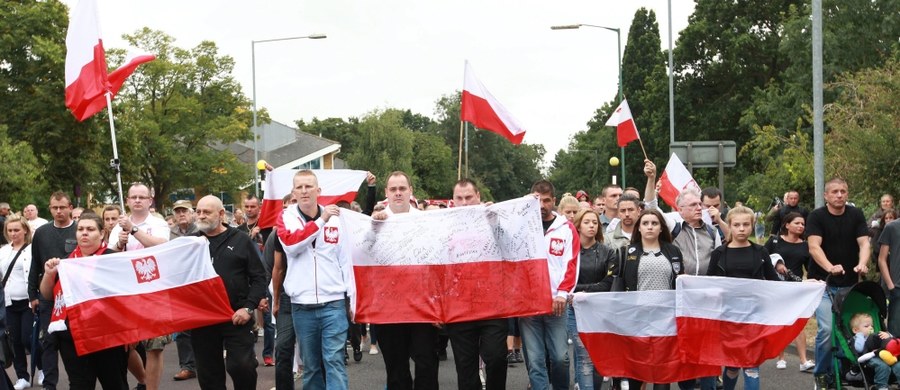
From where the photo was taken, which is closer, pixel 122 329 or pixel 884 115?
pixel 122 329

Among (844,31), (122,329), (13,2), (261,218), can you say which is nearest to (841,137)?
(261,218)

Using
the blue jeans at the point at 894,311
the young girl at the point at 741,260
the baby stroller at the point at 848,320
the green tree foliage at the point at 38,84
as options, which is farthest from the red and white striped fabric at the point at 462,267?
the green tree foliage at the point at 38,84

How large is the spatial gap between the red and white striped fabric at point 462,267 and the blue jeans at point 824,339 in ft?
9.77

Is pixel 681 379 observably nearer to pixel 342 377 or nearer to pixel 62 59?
pixel 342 377

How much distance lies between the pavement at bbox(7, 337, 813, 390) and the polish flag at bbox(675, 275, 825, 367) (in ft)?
8.50

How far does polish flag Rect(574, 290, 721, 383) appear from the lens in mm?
8844

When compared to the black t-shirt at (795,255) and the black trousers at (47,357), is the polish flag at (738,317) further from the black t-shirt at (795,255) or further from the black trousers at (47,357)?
the black trousers at (47,357)

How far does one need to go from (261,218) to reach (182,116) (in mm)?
53933

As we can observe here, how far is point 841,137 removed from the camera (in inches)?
855

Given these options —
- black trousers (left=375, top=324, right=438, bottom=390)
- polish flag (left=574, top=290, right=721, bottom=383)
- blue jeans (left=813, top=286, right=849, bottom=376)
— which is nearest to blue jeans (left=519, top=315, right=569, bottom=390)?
polish flag (left=574, top=290, right=721, bottom=383)

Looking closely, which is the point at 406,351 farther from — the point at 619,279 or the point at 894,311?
the point at 894,311

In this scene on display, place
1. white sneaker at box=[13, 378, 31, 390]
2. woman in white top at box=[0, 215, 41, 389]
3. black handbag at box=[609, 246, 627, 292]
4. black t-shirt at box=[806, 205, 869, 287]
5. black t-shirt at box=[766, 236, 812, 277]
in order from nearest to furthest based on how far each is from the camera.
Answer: black handbag at box=[609, 246, 627, 292], black t-shirt at box=[806, 205, 869, 287], black t-shirt at box=[766, 236, 812, 277], woman in white top at box=[0, 215, 41, 389], white sneaker at box=[13, 378, 31, 390]

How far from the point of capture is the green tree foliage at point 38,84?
41.5 meters
